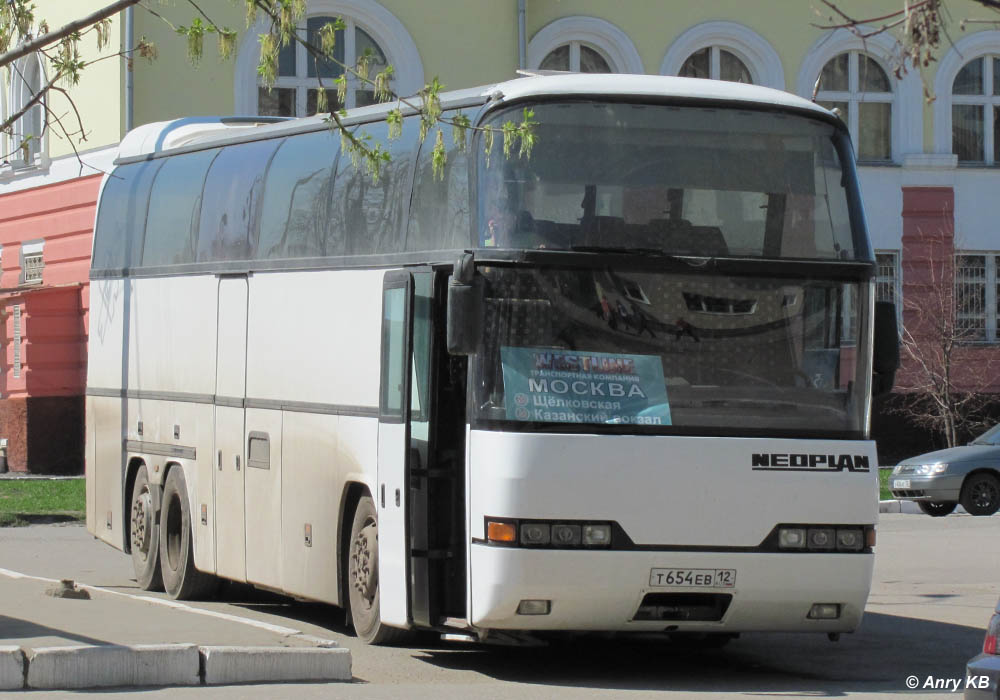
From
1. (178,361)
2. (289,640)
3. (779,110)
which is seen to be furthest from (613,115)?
(178,361)

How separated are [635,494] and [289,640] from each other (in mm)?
2040

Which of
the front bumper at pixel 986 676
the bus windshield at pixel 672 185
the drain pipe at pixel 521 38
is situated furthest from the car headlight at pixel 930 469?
the front bumper at pixel 986 676

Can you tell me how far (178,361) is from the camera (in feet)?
46.8

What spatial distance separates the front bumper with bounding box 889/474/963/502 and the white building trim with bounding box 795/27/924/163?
979 cm

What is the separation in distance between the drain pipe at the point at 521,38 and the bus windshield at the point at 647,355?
66.7 feet

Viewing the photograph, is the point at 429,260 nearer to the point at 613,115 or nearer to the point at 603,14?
the point at 613,115

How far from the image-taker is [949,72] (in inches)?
1257

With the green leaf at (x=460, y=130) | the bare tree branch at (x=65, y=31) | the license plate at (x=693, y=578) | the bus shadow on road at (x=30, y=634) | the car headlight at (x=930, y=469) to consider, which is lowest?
the bus shadow on road at (x=30, y=634)

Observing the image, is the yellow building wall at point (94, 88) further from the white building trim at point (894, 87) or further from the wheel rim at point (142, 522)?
the wheel rim at point (142, 522)

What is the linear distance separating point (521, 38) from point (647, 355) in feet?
67.8

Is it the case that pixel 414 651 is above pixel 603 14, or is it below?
below

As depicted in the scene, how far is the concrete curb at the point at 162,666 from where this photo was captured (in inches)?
344

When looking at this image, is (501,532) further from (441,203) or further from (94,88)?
(94,88)

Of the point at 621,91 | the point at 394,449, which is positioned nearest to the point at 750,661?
the point at 394,449
